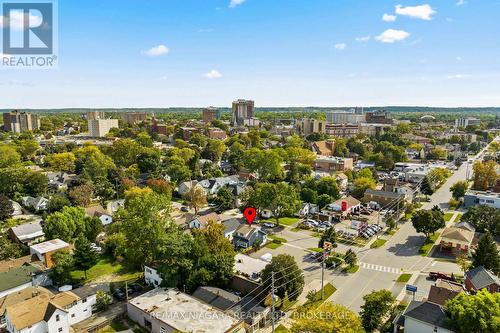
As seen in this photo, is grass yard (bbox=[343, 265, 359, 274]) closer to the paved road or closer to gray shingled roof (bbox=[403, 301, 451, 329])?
the paved road

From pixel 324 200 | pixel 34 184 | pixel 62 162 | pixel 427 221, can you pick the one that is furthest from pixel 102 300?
pixel 62 162

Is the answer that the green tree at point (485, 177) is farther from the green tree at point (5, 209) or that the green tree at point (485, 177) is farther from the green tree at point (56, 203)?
the green tree at point (5, 209)

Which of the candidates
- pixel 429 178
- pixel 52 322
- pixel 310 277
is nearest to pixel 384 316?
pixel 310 277

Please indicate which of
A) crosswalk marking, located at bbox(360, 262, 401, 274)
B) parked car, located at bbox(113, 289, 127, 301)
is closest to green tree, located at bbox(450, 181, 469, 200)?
crosswalk marking, located at bbox(360, 262, 401, 274)

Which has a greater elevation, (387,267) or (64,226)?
(64,226)

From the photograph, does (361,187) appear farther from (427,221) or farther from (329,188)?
(427,221)

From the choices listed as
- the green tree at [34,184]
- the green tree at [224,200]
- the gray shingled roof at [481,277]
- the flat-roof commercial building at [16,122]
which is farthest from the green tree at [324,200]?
the flat-roof commercial building at [16,122]
